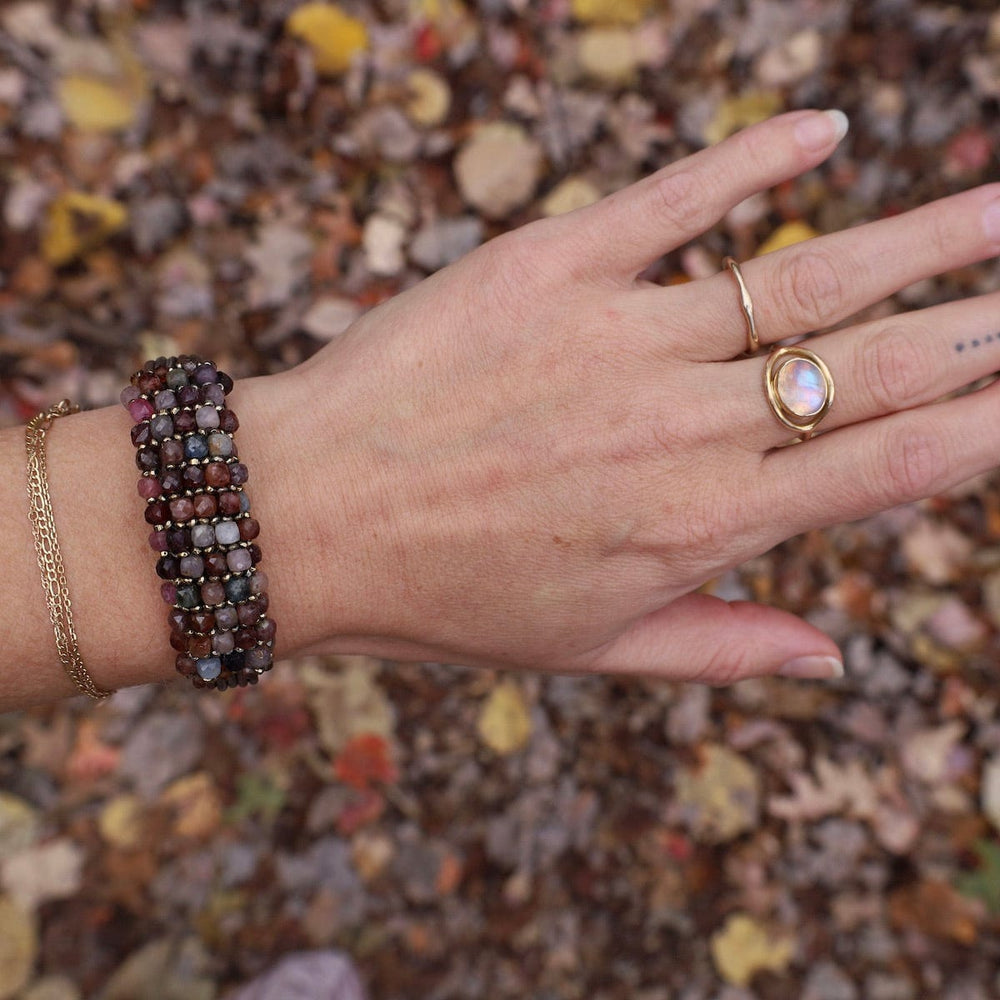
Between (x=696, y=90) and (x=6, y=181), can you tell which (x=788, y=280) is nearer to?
(x=696, y=90)

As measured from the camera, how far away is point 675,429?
218 cm

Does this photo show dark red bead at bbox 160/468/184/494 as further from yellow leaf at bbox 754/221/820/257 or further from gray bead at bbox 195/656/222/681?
yellow leaf at bbox 754/221/820/257

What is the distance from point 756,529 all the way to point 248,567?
51.0 inches

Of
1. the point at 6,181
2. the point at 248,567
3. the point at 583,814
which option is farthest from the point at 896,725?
the point at 6,181

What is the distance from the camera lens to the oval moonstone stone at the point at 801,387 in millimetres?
2145

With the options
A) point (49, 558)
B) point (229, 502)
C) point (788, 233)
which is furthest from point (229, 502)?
point (788, 233)

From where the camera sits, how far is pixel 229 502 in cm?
200

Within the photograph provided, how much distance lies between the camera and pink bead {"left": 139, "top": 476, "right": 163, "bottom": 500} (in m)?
1.99

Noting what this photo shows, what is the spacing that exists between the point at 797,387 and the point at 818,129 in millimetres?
716

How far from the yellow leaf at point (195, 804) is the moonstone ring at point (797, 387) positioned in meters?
2.50

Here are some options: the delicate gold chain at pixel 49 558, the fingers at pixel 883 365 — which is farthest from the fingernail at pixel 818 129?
the delicate gold chain at pixel 49 558

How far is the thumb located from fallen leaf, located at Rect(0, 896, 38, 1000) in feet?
7.49

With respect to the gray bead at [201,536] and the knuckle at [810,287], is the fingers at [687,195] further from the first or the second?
the gray bead at [201,536]

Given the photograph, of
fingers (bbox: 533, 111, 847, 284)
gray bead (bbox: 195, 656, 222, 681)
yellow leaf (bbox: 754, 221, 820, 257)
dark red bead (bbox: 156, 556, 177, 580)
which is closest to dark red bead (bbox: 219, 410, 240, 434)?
dark red bead (bbox: 156, 556, 177, 580)
